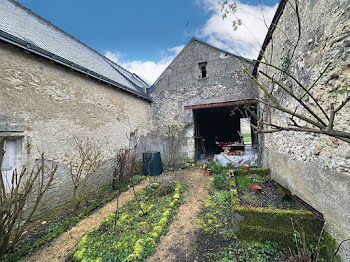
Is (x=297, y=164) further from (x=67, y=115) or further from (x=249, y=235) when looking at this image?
(x=67, y=115)

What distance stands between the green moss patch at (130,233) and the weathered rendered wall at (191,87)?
465 cm

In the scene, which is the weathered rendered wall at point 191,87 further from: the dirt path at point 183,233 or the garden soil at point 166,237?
the garden soil at point 166,237

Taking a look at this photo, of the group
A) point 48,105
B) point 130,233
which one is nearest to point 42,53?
point 48,105

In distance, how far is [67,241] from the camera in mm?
3105

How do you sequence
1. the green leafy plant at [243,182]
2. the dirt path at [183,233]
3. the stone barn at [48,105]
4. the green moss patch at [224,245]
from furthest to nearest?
the green leafy plant at [243,182] → the stone barn at [48,105] → the dirt path at [183,233] → the green moss patch at [224,245]

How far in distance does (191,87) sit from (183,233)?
697cm

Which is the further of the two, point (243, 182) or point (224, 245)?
point (243, 182)

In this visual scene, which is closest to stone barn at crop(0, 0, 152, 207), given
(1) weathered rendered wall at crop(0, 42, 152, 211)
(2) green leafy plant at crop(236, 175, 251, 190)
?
(1) weathered rendered wall at crop(0, 42, 152, 211)

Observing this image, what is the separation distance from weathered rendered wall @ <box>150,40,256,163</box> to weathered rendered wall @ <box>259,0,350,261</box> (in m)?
4.00

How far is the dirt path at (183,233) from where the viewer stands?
258cm

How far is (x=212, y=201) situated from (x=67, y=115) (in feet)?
16.4

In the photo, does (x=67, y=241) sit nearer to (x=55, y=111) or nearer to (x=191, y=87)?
(x=55, y=111)

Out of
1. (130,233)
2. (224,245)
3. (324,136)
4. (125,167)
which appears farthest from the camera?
(125,167)

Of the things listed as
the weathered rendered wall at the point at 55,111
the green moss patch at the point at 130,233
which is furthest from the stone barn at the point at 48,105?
the green moss patch at the point at 130,233
